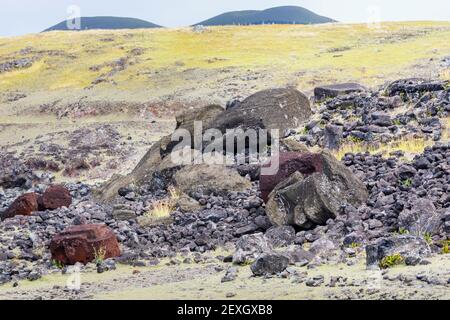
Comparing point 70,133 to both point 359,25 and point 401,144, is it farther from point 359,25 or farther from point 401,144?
point 359,25

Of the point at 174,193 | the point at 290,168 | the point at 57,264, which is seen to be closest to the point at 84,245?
the point at 57,264

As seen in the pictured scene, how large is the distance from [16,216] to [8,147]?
2014 cm

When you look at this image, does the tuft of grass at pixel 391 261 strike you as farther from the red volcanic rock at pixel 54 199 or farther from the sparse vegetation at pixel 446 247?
the red volcanic rock at pixel 54 199

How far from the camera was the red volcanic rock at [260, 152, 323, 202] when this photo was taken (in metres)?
15.2

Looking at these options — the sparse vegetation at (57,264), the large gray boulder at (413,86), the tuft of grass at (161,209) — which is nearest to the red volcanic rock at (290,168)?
the tuft of grass at (161,209)

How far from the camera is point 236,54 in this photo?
204 ft

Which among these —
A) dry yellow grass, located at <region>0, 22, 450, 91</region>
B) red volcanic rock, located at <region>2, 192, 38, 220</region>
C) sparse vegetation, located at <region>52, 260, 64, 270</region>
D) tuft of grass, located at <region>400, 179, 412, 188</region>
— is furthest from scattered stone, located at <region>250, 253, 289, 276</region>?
dry yellow grass, located at <region>0, 22, 450, 91</region>

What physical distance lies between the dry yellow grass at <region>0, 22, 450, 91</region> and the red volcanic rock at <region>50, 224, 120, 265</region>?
98.3 ft

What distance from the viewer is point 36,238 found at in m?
15.0

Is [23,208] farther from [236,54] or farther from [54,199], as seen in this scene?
[236,54]

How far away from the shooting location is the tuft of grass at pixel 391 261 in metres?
10.1

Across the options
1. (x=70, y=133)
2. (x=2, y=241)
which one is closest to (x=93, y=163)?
(x=70, y=133)

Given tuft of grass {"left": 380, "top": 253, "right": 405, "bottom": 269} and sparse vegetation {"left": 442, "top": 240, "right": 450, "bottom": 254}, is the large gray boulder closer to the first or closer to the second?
sparse vegetation {"left": 442, "top": 240, "right": 450, "bottom": 254}

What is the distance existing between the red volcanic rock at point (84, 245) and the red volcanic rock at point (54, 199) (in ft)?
17.3
